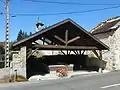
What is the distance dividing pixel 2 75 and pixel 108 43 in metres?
12.1

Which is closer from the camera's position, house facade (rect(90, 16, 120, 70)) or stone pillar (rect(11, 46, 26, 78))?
stone pillar (rect(11, 46, 26, 78))

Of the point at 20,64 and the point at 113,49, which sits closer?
the point at 20,64

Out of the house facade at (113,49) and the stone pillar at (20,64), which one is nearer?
the stone pillar at (20,64)

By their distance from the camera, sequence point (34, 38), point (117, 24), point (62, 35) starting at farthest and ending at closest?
point (117, 24)
point (62, 35)
point (34, 38)

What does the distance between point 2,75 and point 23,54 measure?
2.30 meters

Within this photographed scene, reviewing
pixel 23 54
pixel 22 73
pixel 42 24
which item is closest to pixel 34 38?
pixel 23 54

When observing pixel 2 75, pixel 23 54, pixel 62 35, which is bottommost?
pixel 2 75

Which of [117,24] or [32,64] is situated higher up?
[117,24]

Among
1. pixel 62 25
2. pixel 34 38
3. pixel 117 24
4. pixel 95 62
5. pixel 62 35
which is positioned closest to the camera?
pixel 34 38

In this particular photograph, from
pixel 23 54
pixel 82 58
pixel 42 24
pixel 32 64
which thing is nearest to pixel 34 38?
pixel 23 54

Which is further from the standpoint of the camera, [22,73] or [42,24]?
[42,24]

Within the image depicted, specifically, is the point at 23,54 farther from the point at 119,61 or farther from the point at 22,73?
the point at 119,61

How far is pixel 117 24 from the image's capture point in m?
28.8

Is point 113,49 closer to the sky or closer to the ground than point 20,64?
closer to the sky
